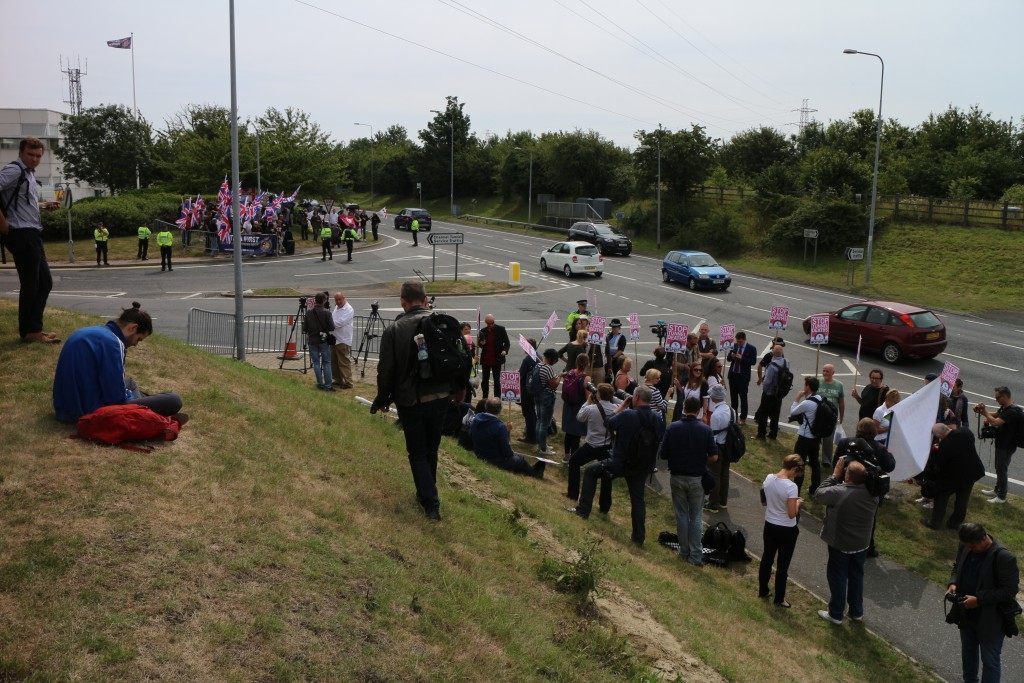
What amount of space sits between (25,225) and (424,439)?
4.52m

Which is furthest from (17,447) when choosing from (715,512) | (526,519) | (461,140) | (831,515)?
(461,140)

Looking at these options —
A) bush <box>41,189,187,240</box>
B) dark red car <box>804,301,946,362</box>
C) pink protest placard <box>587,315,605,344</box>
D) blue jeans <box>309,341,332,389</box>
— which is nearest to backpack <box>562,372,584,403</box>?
pink protest placard <box>587,315,605,344</box>

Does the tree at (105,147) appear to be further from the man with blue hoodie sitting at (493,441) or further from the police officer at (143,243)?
the man with blue hoodie sitting at (493,441)

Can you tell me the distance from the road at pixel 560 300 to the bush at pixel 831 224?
21.9ft

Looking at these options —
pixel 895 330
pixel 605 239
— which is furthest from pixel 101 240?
pixel 895 330

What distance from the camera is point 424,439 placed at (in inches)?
273

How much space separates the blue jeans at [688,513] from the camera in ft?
30.7

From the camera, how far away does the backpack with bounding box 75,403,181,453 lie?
648cm

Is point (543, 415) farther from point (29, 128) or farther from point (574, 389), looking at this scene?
point (29, 128)

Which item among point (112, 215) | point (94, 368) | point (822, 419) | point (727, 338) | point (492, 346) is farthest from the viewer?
point (112, 215)

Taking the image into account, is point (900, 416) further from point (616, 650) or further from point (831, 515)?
point (616, 650)

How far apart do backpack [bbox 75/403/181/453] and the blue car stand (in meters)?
29.9

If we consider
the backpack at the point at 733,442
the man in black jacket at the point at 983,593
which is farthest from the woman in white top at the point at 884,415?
the man in black jacket at the point at 983,593

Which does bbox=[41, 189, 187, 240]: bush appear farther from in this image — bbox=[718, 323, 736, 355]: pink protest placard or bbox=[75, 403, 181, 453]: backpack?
bbox=[75, 403, 181, 453]: backpack
